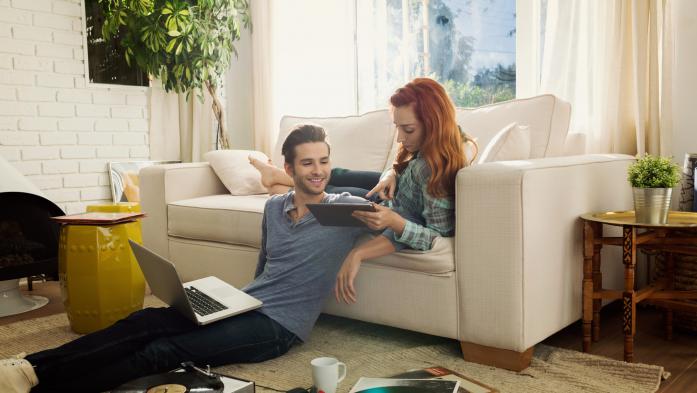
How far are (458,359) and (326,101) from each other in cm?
242

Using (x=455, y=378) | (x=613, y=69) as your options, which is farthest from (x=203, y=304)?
(x=613, y=69)

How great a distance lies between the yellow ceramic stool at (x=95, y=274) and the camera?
8.05 ft

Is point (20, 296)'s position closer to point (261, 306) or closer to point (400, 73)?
point (261, 306)

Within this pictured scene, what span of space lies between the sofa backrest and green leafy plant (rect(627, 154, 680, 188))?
0.45m

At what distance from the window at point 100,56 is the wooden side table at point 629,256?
3.09 meters

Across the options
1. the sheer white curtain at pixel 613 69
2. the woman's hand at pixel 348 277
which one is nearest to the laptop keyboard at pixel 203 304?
the woman's hand at pixel 348 277

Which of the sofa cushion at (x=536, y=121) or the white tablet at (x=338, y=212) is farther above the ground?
the sofa cushion at (x=536, y=121)

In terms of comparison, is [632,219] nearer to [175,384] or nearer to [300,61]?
[175,384]

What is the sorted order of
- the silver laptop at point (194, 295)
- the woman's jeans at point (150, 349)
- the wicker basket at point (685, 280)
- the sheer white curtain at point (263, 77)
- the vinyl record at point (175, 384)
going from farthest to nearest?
the sheer white curtain at point (263, 77) < the wicker basket at point (685, 280) < the silver laptop at point (194, 295) < the woman's jeans at point (150, 349) < the vinyl record at point (175, 384)

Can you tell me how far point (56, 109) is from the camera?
3.79 metres

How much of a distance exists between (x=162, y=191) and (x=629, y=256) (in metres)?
2.12

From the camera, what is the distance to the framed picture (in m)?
4.06

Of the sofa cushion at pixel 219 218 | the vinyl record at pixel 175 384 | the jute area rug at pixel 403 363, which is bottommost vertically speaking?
the jute area rug at pixel 403 363

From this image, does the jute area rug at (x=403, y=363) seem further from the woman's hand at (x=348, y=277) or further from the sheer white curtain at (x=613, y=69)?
the sheer white curtain at (x=613, y=69)
